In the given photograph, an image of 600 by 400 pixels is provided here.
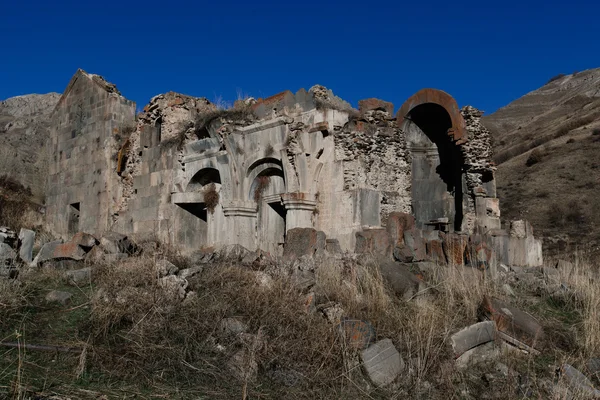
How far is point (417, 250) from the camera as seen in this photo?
8.45m

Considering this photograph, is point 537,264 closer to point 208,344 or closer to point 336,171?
point 336,171

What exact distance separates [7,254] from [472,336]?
4.76 meters

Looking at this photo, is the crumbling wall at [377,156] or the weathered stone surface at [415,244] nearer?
the weathered stone surface at [415,244]

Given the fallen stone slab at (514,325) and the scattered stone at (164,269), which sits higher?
the scattered stone at (164,269)

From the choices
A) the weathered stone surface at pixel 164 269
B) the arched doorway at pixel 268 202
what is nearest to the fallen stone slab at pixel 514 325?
the weathered stone surface at pixel 164 269

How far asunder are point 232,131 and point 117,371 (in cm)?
811

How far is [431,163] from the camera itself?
1208cm

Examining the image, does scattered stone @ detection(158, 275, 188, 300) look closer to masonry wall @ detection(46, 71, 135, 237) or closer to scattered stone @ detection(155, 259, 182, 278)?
scattered stone @ detection(155, 259, 182, 278)

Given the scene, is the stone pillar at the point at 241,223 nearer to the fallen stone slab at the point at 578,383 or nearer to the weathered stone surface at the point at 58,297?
the weathered stone surface at the point at 58,297

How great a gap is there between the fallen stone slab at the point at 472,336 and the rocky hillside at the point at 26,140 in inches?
704

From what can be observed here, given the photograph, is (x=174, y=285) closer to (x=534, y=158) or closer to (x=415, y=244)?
(x=415, y=244)

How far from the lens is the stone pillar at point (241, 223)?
11.5m

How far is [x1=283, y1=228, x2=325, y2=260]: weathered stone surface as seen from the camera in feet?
26.9

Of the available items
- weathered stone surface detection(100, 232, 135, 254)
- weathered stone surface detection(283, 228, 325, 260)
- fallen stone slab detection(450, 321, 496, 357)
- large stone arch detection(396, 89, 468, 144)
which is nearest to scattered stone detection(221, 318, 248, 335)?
fallen stone slab detection(450, 321, 496, 357)
